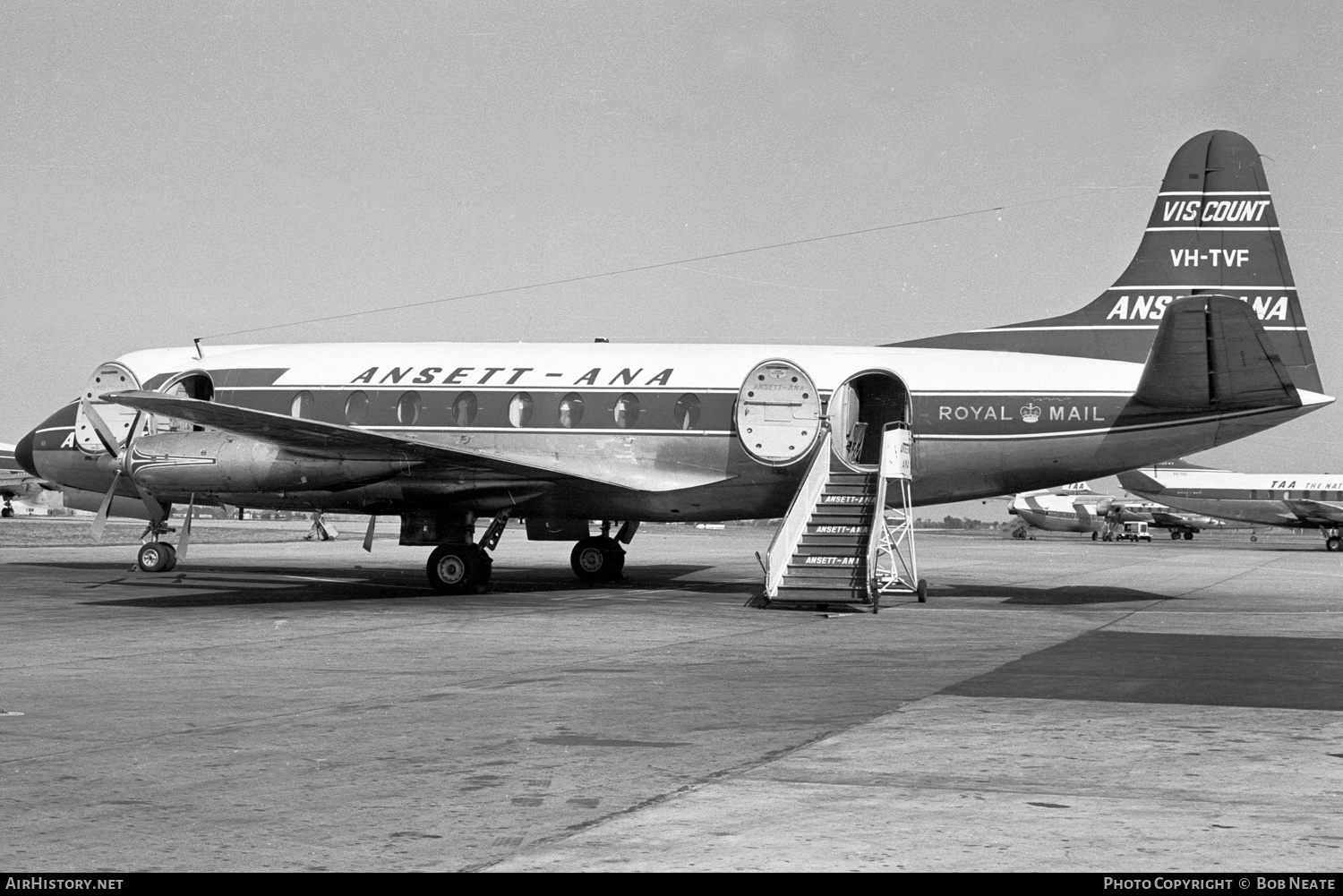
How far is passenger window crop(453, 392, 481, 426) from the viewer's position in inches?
859

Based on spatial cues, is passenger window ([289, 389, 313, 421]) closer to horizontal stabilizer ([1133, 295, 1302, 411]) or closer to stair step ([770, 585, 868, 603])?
stair step ([770, 585, 868, 603])

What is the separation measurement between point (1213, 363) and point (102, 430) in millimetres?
18420

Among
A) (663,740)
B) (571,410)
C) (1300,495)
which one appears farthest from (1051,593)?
(1300,495)

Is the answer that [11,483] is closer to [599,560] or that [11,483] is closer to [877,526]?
[599,560]

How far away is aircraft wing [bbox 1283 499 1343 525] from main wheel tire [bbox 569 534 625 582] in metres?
50.7

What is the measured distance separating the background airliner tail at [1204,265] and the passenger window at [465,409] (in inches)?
374

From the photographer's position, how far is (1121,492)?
10238 cm

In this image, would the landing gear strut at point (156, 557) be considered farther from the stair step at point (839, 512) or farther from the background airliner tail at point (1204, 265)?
the background airliner tail at point (1204, 265)

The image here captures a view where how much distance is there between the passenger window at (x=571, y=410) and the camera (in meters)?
21.5

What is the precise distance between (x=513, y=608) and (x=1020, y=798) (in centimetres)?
1237

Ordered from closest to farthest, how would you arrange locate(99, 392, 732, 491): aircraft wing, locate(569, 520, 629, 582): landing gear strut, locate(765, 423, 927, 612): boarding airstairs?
locate(99, 392, 732, 491): aircraft wing, locate(765, 423, 927, 612): boarding airstairs, locate(569, 520, 629, 582): landing gear strut

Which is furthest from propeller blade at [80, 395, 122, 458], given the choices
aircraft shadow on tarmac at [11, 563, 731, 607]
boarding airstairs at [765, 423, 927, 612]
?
boarding airstairs at [765, 423, 927, 612]

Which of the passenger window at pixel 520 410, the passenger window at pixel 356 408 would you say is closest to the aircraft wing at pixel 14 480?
the passenger window at pixel 356 408
